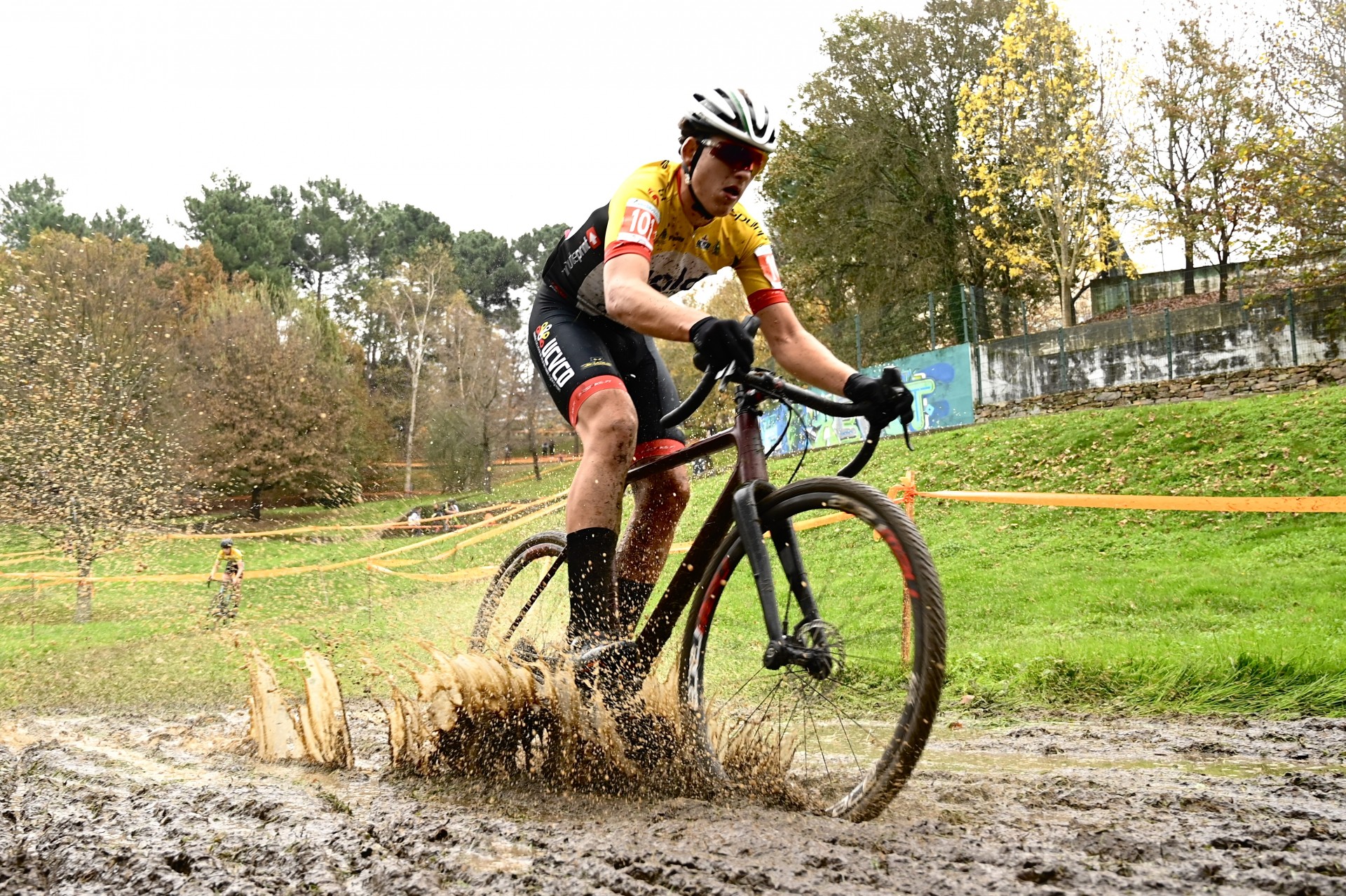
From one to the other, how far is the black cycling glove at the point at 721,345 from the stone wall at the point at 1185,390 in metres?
21.6

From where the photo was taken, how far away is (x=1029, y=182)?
86.5 ft

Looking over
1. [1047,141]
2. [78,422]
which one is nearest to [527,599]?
[78,422]

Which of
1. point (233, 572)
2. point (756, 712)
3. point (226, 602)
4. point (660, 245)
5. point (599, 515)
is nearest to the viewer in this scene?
point (756, 712)

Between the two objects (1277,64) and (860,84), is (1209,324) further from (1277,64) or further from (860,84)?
(860,84)

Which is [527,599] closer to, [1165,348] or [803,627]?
[803,627]

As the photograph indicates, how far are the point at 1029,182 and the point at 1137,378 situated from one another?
6.93m

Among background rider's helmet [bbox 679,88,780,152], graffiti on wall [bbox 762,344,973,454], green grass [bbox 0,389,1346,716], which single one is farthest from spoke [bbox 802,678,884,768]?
graffiti on wall [bbox 762,344,973,454]

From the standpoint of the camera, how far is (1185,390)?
71.7 feet

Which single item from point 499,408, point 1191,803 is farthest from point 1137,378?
point 499,408

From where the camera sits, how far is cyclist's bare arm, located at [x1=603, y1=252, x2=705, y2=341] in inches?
120

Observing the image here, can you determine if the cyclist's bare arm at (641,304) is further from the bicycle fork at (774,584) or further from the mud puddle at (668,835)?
the mud puddle at (668,835)

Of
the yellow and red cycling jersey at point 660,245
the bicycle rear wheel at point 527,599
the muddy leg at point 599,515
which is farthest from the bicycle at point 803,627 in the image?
the yellow and red cycling jersey at point 660,245

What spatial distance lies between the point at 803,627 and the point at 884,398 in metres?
0.74

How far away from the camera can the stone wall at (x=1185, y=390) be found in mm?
20062
